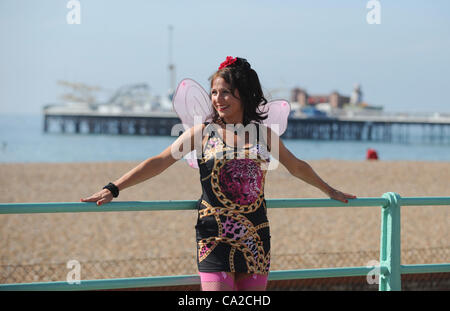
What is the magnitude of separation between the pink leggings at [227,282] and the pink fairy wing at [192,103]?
0.72 m

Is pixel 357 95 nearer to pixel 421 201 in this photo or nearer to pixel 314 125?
pixel 314 125

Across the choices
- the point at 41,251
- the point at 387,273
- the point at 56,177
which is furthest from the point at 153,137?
the point at 387,273

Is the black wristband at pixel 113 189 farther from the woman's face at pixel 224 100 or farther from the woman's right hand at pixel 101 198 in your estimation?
the woman's face at pixel 224 100

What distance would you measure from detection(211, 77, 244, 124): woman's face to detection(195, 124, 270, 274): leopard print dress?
12 centimetres

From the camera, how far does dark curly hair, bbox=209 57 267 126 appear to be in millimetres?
2748

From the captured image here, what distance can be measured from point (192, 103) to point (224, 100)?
0.75ft

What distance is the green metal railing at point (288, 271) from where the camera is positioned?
8.86ft

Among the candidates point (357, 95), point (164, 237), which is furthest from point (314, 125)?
point (164, 237)

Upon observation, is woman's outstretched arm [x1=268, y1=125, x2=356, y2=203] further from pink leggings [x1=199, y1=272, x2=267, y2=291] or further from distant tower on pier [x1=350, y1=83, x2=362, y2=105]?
distant tower on pier [x1=350, y1=83, x2=362, y2=105]

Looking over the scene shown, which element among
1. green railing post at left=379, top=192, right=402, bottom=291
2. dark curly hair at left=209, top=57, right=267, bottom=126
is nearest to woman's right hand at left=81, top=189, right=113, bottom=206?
dark curly hair at left=209, top=57, right=267, bottom=126

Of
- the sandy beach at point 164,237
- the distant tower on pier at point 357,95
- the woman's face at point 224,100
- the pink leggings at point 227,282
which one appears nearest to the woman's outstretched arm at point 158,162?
the woman's face at point 224,100
